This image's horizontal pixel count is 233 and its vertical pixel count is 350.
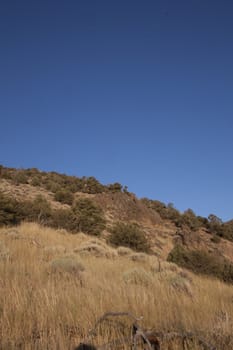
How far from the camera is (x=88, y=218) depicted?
636 inches

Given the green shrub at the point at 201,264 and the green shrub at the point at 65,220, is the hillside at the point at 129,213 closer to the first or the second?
the green shrub at the point at 65,220

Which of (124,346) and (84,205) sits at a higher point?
(84,205)

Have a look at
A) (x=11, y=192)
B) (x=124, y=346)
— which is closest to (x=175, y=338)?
(x=124, y=346)

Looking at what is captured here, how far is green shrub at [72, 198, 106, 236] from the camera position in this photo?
51.6ft

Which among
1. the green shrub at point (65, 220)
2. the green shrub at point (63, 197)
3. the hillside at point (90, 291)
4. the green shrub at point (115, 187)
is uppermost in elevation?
the green shrub at point (115, 187)

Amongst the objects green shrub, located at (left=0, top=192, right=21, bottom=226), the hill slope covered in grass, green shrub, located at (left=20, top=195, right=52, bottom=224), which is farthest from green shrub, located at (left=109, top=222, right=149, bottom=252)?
green shrub, located at (left=0, top=192, right=21, bottom=226)

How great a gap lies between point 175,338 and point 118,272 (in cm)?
452

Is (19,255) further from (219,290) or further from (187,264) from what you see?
(187,264)

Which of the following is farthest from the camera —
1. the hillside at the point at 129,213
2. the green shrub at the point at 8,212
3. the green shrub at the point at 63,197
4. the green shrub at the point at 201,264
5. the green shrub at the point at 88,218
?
the green shrub at the point at 63,197

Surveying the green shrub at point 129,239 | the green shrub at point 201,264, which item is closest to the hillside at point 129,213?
the green shrub at point 129,239

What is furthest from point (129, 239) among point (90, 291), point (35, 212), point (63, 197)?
point (90, 291)

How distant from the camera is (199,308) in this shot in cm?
332

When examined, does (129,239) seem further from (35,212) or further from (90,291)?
(90,291)

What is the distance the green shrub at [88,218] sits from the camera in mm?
15734
